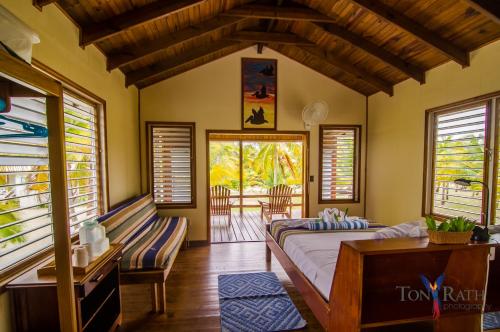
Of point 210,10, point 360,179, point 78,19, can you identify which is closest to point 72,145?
point 78,19

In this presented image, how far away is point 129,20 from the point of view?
2.29m

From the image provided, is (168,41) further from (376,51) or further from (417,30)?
(417,30)

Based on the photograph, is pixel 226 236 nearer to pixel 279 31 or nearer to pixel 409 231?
pixel 409 231

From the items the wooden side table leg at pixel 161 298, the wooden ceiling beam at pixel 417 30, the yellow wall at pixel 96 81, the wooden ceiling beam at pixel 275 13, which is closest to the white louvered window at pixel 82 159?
the yellow wall at pixel 96 81

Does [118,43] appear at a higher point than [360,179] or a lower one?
higher

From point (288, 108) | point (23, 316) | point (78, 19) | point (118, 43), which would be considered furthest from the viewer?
point (288, 108)

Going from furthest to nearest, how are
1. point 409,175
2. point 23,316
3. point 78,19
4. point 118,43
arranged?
point 409,175
point 118,43
point 78,19
point 23,316

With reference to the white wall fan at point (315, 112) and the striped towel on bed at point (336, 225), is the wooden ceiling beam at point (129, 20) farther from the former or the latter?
the striped towel on bed at point (336, 225)

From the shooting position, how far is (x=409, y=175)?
11.4 ft

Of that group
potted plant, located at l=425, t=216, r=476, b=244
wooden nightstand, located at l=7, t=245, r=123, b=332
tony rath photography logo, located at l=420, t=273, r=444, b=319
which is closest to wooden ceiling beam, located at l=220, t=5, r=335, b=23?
potted plant, located at l=425, t=216, r=476, b=244

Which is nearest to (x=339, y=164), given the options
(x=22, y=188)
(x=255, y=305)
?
(x=255, y=305)

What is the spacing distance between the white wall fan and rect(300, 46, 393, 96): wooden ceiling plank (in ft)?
2.01

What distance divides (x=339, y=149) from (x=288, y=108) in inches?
48.3

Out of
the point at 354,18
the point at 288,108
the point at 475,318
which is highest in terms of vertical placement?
the point at 354,18
